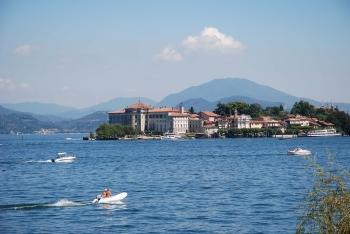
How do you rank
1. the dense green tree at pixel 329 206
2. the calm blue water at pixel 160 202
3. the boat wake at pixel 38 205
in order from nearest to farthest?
the dense green tree at pixel 329 206 < the calm blue water at pixel 160 202 < the boat wake at pixel 38 205

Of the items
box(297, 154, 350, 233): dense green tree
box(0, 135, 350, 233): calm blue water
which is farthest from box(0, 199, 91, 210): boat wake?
box(297, 154, 350, 233): dense green tree

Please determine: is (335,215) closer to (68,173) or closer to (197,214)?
(197,214)

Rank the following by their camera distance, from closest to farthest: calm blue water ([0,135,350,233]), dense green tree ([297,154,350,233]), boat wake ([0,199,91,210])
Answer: dense green tree ([297,154,350,233]) < calm blue water ([0,135,350,233]) < boat wake ([0,199,91,210])

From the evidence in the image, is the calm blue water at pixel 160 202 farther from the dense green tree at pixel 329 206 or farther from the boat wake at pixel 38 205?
the dense green tree at pixel 329 206

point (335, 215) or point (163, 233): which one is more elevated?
point (335, 215)

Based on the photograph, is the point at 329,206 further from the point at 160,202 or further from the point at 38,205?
the point at 38,205

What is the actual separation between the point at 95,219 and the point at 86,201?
745 cm

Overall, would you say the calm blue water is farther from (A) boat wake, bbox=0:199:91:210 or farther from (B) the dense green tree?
(B) the dense green tree

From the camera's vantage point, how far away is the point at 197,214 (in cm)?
3247

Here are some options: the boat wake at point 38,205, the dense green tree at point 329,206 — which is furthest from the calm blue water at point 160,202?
the dense green tree at point 329,206

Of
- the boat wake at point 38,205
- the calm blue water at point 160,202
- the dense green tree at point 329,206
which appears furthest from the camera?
the boat wake at point 38,205

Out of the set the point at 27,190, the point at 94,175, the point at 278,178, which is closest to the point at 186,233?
the point at 27,190

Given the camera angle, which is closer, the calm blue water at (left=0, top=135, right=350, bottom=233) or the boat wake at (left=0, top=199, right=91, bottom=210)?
the calm blue water at (left=0, top=135, right=350, bottom=233)

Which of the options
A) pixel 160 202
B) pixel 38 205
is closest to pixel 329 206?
pixel 160 202
